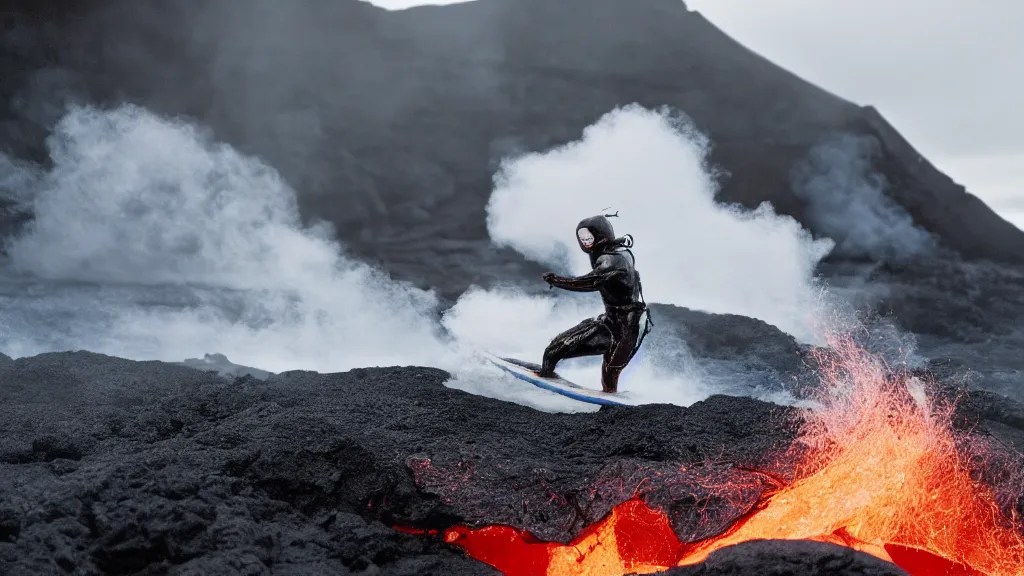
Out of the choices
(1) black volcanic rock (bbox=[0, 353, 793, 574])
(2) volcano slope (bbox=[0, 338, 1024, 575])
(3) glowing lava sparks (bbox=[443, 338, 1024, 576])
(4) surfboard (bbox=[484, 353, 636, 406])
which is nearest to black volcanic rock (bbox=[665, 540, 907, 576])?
(2) volcano slope (bbox=[0, 338, 1024, 575])

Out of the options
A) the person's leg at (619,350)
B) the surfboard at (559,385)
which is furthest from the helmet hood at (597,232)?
the surfboard at (559,385)

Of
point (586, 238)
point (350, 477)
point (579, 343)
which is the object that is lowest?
point (350, 477)

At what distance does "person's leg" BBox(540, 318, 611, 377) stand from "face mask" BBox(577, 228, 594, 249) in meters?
0.64

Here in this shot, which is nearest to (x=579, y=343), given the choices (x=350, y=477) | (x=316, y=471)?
(x=350, y=477)

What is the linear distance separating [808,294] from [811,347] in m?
1.93

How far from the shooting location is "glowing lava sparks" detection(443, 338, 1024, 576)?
3.97 meters

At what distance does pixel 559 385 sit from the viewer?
22.8 feet

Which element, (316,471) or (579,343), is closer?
(316,471)

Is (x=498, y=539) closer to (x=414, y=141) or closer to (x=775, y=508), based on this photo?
(x=775, y=508)

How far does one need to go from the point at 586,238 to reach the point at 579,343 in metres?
0.89

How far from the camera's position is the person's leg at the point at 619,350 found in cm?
680

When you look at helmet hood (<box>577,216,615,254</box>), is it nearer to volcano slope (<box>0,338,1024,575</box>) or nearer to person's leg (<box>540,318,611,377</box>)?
person's leg (<box>540,318,611,377</box>)

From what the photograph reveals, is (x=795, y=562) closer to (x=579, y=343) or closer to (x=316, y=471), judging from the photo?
(x=316, y=471)

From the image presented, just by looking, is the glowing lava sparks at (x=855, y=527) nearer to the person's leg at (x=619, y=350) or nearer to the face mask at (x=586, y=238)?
the person's leg at (x=619, y=350)
